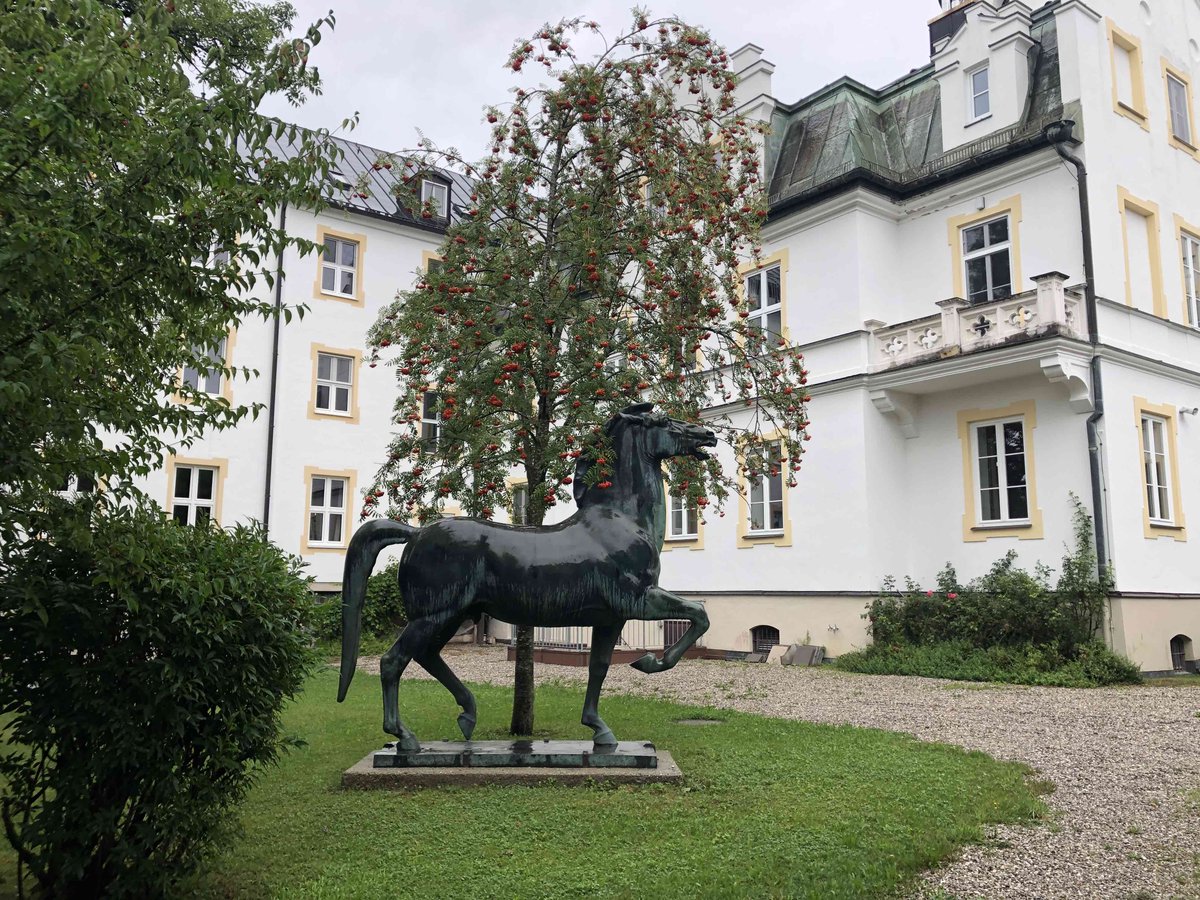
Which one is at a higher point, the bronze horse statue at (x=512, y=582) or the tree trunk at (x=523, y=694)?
the bronze horse statue at (x=512, y=582)

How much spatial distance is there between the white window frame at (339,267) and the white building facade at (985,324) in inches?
431

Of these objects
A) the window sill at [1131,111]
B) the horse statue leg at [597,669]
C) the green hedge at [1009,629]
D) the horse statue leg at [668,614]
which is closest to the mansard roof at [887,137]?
the window sill at [1131,111]

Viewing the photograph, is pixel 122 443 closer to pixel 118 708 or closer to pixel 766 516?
pixel 118 708

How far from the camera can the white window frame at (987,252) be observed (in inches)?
666

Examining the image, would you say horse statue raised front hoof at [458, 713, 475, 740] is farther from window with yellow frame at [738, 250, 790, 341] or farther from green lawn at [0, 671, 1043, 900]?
window with yellow frame at [738, 250, 790, 341]

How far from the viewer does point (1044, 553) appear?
15703 mm

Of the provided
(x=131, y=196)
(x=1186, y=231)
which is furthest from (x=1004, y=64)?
(x=131, y=196)

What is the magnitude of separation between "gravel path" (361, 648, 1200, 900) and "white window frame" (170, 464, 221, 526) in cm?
811

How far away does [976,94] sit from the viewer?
1845 centimetres

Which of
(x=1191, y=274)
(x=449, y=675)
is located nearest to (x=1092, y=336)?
(x=1191, y=274)

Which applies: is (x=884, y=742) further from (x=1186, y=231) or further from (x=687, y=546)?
(x=1186, y=231)

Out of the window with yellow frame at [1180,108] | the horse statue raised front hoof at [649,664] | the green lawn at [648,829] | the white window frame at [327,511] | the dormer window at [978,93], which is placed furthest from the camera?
the white window frame at [327,511]

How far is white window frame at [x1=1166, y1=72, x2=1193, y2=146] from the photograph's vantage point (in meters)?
18.6

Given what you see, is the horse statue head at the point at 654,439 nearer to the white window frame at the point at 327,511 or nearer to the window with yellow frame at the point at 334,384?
the white window frame at the point at 327,511
